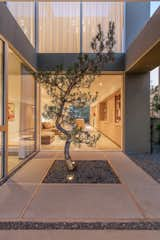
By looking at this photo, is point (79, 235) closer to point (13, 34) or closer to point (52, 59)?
point (13, 34)

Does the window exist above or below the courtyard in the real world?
above

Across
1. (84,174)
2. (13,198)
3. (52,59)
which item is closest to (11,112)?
(84,174)

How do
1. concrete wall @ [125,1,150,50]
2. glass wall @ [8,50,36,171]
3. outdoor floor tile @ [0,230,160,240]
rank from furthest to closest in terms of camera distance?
concrete wall @ [125,1,150,50] < glass wall @ [8,50,36,171] < outdoor floor tile @ [0,230,160,240]

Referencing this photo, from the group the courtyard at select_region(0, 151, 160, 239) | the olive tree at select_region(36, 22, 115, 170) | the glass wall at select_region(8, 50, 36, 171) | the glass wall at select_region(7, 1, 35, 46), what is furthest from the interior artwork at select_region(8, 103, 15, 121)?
the glass wall at select_region(7, 1, 35, 46)

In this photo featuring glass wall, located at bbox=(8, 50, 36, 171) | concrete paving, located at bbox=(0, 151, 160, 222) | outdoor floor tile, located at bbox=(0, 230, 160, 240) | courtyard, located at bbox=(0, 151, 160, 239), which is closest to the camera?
outdoor floor tile, located at bbox=(0, 230, 160, 240)

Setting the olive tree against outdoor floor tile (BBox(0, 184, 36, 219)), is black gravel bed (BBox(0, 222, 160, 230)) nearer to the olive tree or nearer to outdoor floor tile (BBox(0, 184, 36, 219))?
outdoor floor tile (BBox(0, 184, 36, 219))

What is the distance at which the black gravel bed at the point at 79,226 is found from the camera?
287 centimetres

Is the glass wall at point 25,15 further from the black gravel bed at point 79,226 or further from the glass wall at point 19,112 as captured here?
the black gravel bed at point 79,226

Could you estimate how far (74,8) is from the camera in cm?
859

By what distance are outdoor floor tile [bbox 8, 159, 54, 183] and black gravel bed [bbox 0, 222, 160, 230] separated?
1.85 metres

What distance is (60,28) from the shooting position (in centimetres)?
862

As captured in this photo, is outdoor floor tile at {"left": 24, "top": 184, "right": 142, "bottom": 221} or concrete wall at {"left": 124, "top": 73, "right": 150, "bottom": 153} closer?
outdoor floor tile at {"left": 24, "top": 184, "right": 142, "bottom": 221}

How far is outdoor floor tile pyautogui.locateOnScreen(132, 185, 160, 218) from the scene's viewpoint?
328 centimetres

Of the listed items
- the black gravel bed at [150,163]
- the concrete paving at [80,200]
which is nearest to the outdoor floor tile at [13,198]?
the concrete paving at [80,200]
